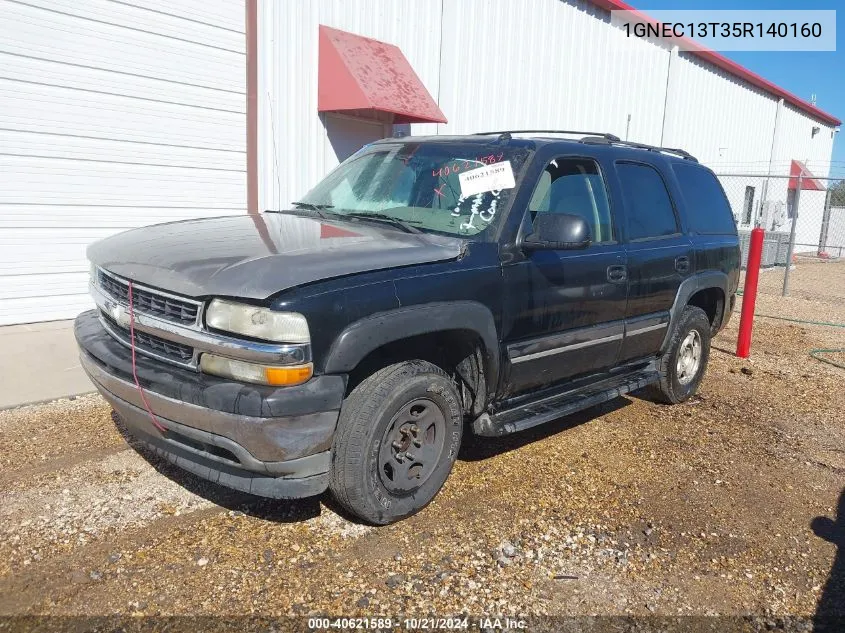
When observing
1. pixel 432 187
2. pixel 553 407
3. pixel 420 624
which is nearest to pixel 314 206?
pixel 432 187

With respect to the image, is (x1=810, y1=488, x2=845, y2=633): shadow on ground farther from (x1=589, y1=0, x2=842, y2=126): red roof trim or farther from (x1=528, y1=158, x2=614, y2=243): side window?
(x1=589, y1=0, x2=842, y2=126): red roof trim

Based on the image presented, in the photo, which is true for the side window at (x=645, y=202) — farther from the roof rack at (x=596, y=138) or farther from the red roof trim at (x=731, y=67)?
the red roof trim at (x=731, y=67)

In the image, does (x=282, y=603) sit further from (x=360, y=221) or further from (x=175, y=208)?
(x=175, y=208)

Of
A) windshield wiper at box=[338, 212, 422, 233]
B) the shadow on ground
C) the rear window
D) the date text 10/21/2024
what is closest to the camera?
the date text 10/21/2024

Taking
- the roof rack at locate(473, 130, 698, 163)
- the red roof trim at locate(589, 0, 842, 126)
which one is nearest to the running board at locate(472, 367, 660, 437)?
the roof rack at locate(473, 130, 698, 163)

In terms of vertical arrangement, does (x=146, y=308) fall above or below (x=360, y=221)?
below

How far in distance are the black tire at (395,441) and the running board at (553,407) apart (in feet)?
0.87

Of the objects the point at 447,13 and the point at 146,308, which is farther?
the point at 447,13

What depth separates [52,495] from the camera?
12.0 ft

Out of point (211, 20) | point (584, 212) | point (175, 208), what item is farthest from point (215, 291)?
point (211, 20)

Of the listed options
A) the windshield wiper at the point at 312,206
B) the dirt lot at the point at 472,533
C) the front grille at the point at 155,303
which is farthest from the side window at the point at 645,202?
the front grille at the point at 155,303

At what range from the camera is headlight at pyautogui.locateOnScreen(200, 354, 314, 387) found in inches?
111

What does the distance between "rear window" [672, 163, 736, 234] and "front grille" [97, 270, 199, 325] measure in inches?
156

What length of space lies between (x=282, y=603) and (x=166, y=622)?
0.44 m
